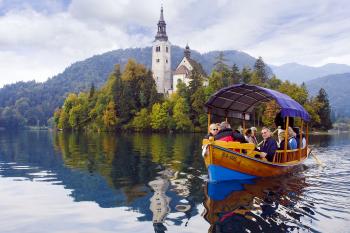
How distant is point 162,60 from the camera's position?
132250 millimetres

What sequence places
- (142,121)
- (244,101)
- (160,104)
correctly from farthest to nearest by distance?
(160,104) → (142,121) → (244,101)

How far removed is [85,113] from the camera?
107875 mm

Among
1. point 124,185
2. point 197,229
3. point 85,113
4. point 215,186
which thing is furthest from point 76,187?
point 85,113

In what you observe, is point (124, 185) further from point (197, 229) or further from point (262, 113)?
point (262, 113)

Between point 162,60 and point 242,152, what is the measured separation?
378 feet

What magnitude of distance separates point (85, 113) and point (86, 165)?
8539cm

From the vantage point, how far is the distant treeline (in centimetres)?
8919

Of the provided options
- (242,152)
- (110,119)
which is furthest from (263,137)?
(110,119)

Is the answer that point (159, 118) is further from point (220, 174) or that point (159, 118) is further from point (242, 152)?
point (220, 174)

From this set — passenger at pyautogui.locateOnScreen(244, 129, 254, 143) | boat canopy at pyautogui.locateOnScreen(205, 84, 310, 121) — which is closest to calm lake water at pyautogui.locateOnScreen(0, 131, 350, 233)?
passenger at pyautogui.locateOnScreen(244, 129, 254, 143)

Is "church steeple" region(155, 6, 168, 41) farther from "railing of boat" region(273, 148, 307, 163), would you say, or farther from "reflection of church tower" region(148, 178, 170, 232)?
"reflection of church tower" region(148, 178, 170, 232)

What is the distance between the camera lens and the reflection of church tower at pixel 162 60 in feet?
432

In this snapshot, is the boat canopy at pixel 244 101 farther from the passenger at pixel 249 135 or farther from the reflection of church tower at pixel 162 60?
the reflection of church tower at pixel 162 60

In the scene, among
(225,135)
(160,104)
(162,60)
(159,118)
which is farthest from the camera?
(162,60)
